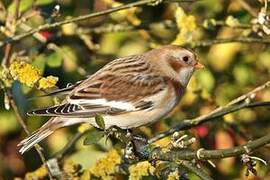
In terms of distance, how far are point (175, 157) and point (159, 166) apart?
0.20 metres

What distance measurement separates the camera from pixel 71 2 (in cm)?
561

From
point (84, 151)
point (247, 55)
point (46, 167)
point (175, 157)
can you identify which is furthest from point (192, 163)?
point (247, 55)

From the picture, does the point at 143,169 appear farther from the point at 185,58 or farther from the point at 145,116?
the point at 185,58

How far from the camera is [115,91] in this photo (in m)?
4.43

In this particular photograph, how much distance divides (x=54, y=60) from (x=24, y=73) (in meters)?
1.19

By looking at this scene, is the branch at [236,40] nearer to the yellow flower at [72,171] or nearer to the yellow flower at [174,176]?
the yellow flower at [72,171]

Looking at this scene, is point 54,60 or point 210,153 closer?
point 210,153

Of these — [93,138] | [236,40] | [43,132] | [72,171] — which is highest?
[93,138]

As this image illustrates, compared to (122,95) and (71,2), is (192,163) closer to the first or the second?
(122,95)

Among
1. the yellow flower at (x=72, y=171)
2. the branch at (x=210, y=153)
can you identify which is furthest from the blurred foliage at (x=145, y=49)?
the branch at (x=210, y=153)

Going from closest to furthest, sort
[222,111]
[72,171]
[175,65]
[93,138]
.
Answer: [93,138], [72,171], [222,111], [175,65]

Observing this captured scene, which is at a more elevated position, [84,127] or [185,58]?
[185,58]

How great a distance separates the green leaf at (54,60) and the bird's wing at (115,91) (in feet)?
0.82

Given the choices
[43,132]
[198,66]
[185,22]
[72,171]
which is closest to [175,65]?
[198,66]
